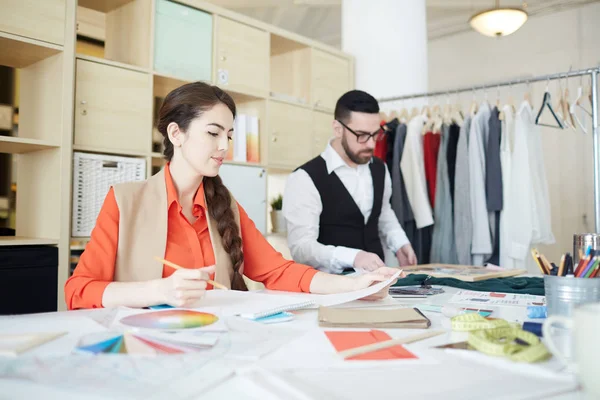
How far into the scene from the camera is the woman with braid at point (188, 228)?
138 centimetres

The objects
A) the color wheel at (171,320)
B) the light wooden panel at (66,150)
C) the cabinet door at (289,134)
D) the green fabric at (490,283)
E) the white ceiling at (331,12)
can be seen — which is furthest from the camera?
the white ceiling at (331,12)

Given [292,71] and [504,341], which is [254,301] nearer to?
[504,341]

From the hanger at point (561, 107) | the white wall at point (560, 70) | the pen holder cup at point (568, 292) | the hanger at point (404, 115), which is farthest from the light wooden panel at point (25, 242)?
the white wall at point (560, 70)

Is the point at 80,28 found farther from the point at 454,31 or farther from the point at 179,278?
the point at 179,278

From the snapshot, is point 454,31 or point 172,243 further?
point 454,31

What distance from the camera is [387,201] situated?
2779 mm

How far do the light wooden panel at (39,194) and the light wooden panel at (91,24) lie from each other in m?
3.06

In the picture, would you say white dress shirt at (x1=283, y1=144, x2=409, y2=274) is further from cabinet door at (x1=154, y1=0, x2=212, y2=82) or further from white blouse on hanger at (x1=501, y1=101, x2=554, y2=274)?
cabinet door at (x1=154, y1=0, x2=212, y2=82)

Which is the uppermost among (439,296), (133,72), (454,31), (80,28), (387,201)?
(454,31)

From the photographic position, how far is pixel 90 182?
8.03 ft

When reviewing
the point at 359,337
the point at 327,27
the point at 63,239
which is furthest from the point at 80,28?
the point at 359,337

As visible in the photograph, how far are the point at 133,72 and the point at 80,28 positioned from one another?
310 cm

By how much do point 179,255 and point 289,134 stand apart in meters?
2.09

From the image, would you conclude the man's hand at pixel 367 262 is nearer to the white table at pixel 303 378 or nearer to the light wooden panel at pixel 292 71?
the white table at pixel 303 378
